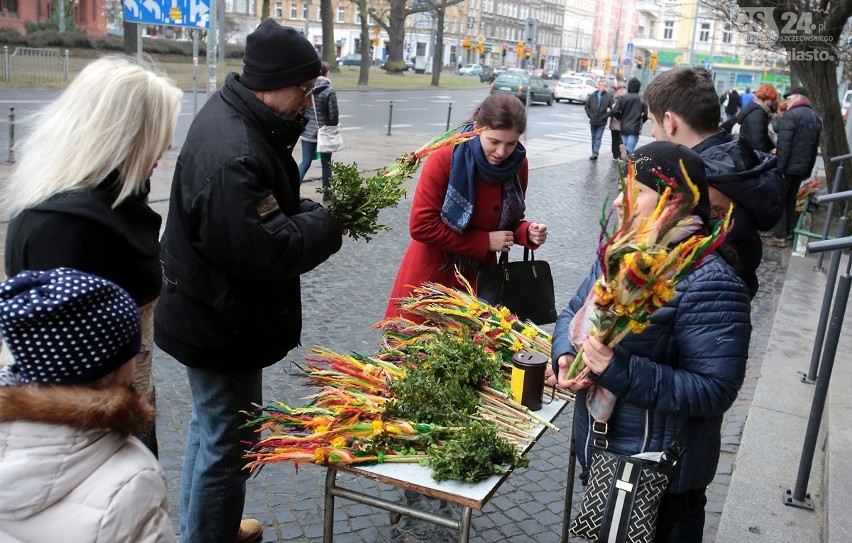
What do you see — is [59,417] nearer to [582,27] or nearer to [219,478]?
[219,478]

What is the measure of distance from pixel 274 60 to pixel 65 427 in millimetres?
1467

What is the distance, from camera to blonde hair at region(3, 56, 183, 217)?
2.50 m

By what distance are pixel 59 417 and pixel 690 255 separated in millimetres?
1517

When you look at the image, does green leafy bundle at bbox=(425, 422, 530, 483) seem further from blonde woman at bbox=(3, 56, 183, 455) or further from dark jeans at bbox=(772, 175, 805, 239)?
dark jeans at bbox=(772, 175, 805, 239)

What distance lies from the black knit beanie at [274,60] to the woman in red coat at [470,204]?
1127 mm

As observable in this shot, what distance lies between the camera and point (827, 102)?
11.3 m

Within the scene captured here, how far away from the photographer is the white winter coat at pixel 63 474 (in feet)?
5.04

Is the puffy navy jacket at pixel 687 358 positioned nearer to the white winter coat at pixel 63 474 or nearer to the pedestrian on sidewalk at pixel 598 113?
the white winter coat at pixel 63 474

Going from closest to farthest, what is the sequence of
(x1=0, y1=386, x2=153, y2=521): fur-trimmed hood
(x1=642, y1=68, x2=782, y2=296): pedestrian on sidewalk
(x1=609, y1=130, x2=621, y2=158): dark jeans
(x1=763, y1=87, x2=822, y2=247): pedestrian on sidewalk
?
(x1=0, y1=386, x2=153, y2=521): fur-trimmed hood → (x1=642, y1=68, x2=782, y2=296): pedestrian on sidewalk → (x1=763, y1=87, x2=822, y2=247): pedestrian on sidewalk → (x1=609, y1=130, x2=621, y2=158): dark jeans

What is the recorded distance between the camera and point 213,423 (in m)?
2.82

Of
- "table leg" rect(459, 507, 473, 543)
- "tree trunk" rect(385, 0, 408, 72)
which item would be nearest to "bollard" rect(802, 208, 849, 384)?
"table leg" rect(459, 507, 473, 543)

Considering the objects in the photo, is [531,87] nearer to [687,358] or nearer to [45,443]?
[687,358]

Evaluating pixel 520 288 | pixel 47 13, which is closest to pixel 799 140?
pixel 520 288

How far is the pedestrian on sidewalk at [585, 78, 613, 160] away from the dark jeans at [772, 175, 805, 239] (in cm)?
786
